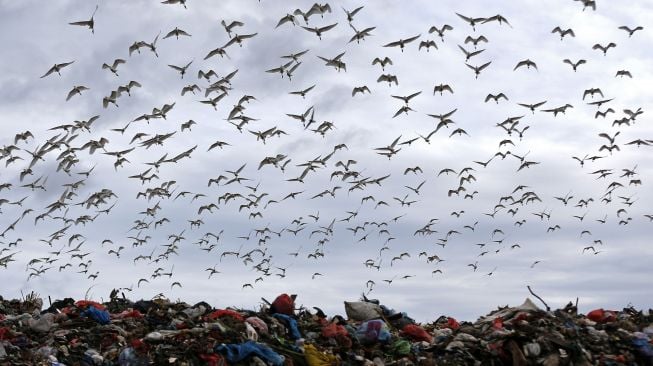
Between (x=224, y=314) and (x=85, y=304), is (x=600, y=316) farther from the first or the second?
(x=85, y=304)

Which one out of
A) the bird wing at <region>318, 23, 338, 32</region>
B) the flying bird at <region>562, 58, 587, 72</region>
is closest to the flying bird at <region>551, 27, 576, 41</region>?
the flying bird at <region>562, 58, 587, 72</region>

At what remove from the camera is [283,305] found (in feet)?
33.7

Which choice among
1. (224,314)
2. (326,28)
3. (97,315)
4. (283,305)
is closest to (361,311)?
(283,305)

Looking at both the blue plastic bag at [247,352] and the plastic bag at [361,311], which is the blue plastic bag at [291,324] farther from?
the plastic bag at [361,311]

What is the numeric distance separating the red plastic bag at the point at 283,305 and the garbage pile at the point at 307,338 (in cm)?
2

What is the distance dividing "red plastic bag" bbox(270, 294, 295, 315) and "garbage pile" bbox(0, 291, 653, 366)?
2cm

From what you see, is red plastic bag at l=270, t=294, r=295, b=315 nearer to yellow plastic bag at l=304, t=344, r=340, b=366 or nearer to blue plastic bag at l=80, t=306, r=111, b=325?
yellow plastic bag at l=304, t=344, r=340, b=366

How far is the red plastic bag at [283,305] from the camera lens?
10273 mm

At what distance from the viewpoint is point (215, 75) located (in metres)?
22.2

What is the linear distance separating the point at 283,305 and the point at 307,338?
969 mm

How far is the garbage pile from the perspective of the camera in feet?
28.1

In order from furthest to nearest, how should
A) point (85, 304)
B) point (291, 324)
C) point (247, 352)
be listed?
point (85, 304), point (291, 324), point (247, 352)

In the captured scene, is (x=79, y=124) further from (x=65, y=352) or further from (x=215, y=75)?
(x=65, y=352)

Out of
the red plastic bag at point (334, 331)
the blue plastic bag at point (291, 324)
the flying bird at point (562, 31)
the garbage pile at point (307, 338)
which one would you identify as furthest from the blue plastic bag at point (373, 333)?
the flying bird at point (562, 31)
